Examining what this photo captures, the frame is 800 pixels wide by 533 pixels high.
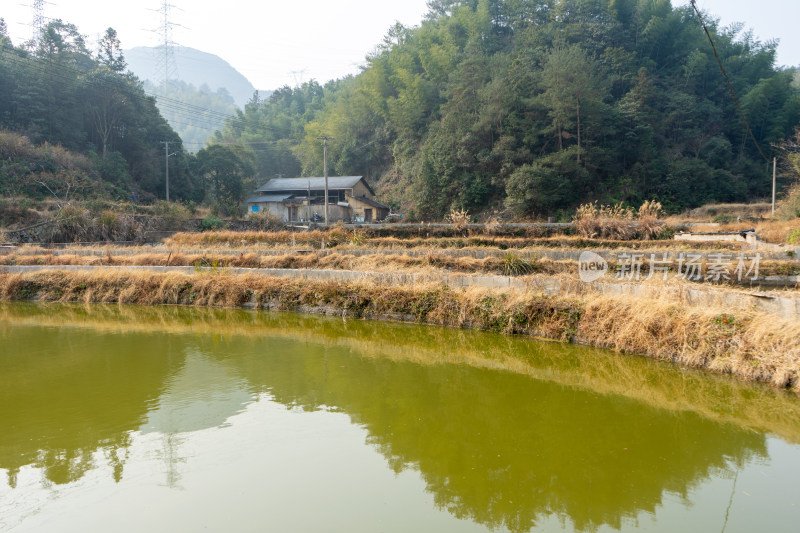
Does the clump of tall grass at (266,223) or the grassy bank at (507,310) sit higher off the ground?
the clump of tall grass at (266,223)

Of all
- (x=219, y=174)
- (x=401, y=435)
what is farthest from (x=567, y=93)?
(x=401, y=435)

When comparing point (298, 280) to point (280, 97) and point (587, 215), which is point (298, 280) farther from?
point (280, 97)

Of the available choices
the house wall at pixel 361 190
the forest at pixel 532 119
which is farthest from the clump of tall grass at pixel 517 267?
the house wall at pixel 361 190

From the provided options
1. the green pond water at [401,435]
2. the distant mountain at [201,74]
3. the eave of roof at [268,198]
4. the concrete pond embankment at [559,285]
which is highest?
the distant mountain at [201,74]

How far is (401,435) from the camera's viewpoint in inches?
177

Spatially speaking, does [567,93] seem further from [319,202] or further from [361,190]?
[319,202]

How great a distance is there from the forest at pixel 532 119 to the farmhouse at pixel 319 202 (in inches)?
90.5

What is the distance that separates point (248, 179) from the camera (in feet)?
122

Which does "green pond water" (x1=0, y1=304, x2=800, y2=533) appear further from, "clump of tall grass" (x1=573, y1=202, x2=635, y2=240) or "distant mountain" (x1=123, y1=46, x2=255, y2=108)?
"distant mountain" (x1=123, y1=46, x2=255, y2=108)

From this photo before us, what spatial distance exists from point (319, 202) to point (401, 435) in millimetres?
30133

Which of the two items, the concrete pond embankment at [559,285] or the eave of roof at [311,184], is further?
the eave of roof at [311,184]

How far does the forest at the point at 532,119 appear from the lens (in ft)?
90.4

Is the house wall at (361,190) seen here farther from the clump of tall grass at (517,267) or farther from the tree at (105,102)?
the clump of tall grass at (517,267)

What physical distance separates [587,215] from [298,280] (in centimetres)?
1063
